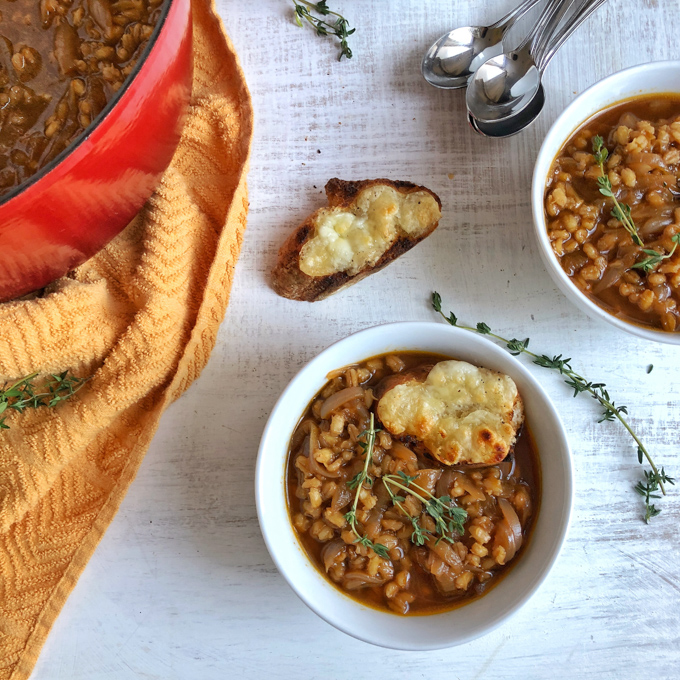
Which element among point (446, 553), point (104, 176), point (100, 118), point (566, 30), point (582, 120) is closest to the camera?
point (100, 118)

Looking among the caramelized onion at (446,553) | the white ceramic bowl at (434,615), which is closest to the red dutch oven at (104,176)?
the white ceramic bowl at (434,615)

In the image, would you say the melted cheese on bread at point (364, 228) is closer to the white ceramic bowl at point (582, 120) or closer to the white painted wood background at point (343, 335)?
the white painted wood background at point (343, 335)

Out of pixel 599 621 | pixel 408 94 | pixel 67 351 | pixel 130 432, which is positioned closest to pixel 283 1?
pixel 408 94

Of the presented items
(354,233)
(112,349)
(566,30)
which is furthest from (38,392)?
(566,30)

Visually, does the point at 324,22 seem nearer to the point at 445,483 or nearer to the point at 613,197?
the point at 613,197

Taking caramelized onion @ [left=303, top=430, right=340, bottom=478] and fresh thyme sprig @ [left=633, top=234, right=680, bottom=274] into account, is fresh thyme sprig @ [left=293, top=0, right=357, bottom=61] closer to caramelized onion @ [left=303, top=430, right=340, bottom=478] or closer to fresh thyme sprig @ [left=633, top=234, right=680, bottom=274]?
fresh thyme sprig @ [left=633, top=234, right=680, bottom=274]

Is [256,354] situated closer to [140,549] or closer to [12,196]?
[140,549]
